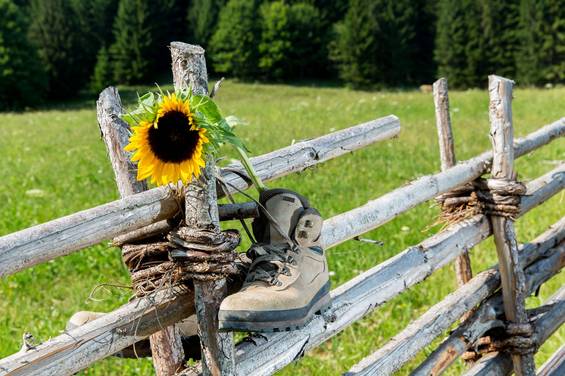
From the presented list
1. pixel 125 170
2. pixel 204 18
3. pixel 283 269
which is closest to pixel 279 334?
pixel 283 269

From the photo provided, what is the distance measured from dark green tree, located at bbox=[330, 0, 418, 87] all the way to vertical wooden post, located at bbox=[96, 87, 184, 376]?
46200 mm

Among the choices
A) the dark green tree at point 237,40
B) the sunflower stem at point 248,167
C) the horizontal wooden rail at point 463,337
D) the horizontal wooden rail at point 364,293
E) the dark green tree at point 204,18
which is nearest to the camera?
the sunflower stem at point 248,167

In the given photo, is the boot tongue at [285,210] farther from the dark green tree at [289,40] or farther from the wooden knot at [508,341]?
the dark green tree at [289,40]

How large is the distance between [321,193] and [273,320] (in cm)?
571

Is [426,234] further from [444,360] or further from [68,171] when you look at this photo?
[68,171]

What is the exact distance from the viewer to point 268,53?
5169 centimetres

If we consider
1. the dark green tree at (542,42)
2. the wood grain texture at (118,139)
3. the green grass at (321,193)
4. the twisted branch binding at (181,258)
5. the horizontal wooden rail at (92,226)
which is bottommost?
the dark green tree at (542,42)

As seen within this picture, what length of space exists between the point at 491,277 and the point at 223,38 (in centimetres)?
5101

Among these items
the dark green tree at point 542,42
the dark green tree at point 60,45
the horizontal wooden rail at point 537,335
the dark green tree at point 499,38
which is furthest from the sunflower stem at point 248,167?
the dark green tree at point 60,45

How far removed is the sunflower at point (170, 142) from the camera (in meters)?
1.58

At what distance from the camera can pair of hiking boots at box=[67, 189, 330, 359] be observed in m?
1.80

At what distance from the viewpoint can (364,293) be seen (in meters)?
2.55

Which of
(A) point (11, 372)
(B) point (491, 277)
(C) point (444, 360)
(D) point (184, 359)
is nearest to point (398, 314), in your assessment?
(B) point (491, 277)

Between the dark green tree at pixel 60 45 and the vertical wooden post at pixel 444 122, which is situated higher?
the vertical wooden post at pixel 444 122
